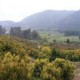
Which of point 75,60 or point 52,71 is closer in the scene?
point 52,71

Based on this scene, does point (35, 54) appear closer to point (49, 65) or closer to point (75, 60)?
point (75, 60)

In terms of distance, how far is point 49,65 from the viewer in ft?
186

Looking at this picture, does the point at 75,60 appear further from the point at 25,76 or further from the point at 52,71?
the point at 25,76

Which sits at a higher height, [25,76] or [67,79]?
[25,76]

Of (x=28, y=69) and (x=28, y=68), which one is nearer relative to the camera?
(x=28, y=69)

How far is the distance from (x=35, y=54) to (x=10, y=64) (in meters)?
64.7

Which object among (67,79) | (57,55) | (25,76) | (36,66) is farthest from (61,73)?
(57,55)

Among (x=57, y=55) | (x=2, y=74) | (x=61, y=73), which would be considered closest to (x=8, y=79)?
(x=2, y=74)

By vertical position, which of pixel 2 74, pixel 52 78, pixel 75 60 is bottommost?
pixel 75 60

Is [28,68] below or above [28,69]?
above

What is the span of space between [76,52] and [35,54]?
650 inches

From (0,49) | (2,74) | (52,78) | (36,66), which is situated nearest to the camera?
(2,74)

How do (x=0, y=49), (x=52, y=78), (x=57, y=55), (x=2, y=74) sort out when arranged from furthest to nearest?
1. (x=57, y=55)
2. (x=0, y=49)
3. (x=52, y=78)
4. (x=2, y=74)

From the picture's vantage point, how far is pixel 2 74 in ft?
145
